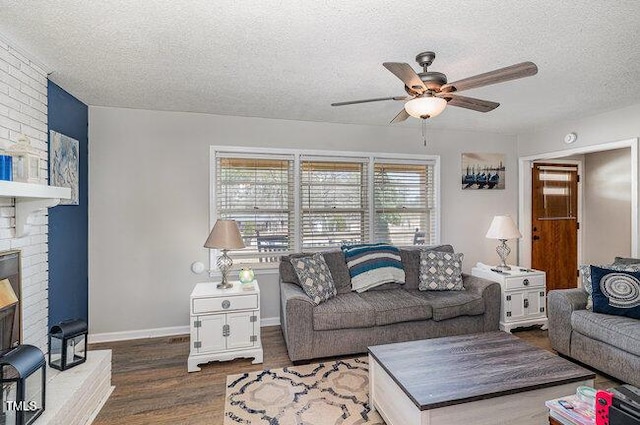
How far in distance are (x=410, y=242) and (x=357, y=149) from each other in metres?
1.48

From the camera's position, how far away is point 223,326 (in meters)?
2.86

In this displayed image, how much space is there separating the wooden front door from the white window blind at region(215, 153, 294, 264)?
3.69 m

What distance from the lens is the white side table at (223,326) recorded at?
2.80m

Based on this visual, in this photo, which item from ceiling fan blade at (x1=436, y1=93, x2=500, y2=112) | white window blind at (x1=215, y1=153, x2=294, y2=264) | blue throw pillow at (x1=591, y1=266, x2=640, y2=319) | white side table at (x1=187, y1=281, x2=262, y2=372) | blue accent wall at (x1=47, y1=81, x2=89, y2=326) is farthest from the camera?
white window blind at (x1=215, y1=153, x2=294, y2=264)

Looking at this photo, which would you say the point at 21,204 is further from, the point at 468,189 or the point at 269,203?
the point at 468,189

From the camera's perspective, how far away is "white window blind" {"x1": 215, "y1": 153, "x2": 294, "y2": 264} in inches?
148

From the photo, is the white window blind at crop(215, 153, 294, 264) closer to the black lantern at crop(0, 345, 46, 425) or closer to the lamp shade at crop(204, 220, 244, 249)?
the lamp shade at crop(204, 220, 244, 249)

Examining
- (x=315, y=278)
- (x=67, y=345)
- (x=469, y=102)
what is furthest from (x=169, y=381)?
(x=469, y=102)

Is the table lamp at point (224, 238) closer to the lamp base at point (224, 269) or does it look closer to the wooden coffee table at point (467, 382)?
the lamp base at point (224, 269)

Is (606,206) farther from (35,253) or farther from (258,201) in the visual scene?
(35,253)

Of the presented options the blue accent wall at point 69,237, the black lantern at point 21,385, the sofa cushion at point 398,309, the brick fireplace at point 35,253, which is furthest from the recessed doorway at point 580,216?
the blue accent wall at point 69,237

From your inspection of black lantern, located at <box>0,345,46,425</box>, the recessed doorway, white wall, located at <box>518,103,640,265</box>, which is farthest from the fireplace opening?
the recessed doorway

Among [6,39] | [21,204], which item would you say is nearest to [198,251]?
[21,204]

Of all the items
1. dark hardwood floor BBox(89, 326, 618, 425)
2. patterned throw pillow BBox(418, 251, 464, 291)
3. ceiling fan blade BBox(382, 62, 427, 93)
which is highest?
ceiling fan blade BBox(382, 62, 427, 93)
